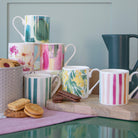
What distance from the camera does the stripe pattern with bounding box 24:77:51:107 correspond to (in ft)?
2.73

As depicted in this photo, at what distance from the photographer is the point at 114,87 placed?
777 mm

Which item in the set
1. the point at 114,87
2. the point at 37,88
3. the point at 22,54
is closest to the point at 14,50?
the point at 22,54

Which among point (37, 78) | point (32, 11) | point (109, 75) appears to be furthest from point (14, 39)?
point (109, 75)

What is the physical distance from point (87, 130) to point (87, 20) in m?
0.63

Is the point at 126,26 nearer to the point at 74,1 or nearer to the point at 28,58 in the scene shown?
the point at 74,1

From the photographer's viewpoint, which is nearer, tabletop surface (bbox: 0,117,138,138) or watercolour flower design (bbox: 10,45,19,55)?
tabletop surface (bbox: 0,117,138,138)

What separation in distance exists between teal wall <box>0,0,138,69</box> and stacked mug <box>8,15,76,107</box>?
0.68ft

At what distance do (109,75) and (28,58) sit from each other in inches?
11.8

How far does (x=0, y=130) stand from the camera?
0.65 meters

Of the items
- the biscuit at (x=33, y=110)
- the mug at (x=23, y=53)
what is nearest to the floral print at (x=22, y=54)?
the mug at (x=23, y=53)

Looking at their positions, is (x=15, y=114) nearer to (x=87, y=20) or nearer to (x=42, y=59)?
(x=42, y=59)

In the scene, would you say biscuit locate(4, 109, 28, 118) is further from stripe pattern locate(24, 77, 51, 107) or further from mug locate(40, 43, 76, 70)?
mug locate(40, 43, 76, 70)

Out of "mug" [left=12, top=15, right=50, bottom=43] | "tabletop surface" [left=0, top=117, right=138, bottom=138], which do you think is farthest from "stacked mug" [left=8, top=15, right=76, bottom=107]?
"tabletop surface" [left=0, top=117, right=138, bottom=138]

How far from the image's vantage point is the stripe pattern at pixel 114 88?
78 centimetres
